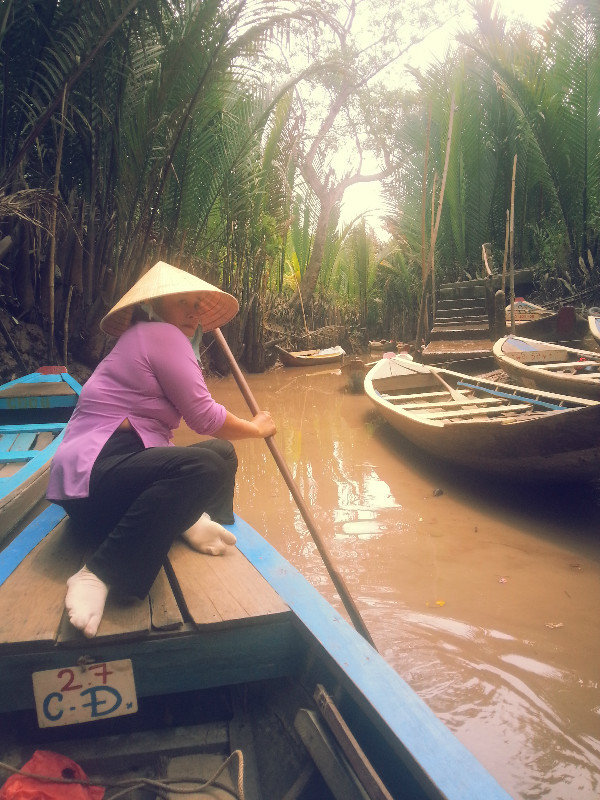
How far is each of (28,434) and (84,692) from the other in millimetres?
2407

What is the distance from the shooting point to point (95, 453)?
1747mm

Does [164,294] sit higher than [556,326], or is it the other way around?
[164,294]

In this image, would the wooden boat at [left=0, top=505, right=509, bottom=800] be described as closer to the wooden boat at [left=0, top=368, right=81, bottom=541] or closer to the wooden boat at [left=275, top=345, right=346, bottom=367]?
the wooden boat at [left=0, top=368, right=81, bottom=541]

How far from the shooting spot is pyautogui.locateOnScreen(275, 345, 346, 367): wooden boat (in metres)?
11.5

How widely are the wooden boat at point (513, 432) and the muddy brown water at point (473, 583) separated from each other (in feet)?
0.99

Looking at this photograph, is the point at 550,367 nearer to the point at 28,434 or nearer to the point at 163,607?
the point at 28,434

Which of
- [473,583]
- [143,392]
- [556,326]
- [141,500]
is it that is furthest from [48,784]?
[556,326]

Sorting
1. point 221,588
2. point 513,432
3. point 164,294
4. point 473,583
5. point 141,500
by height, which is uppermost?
point 164,294

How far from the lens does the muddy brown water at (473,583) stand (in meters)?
2.10

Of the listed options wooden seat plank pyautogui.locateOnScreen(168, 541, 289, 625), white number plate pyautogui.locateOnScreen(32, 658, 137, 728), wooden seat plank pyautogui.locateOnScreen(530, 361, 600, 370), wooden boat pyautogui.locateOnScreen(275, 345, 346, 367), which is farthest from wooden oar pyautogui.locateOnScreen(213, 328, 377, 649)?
wooden boat pyautogui.locateOnScreen(275, 345, 346, 367)

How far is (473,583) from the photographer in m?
3.17

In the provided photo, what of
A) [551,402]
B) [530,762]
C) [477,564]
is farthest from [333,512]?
[530,762]

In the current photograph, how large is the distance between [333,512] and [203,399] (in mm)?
2601

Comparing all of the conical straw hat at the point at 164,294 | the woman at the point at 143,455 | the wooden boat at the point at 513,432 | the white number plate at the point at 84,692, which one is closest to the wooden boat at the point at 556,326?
the wooden boat at the point at 513,432
